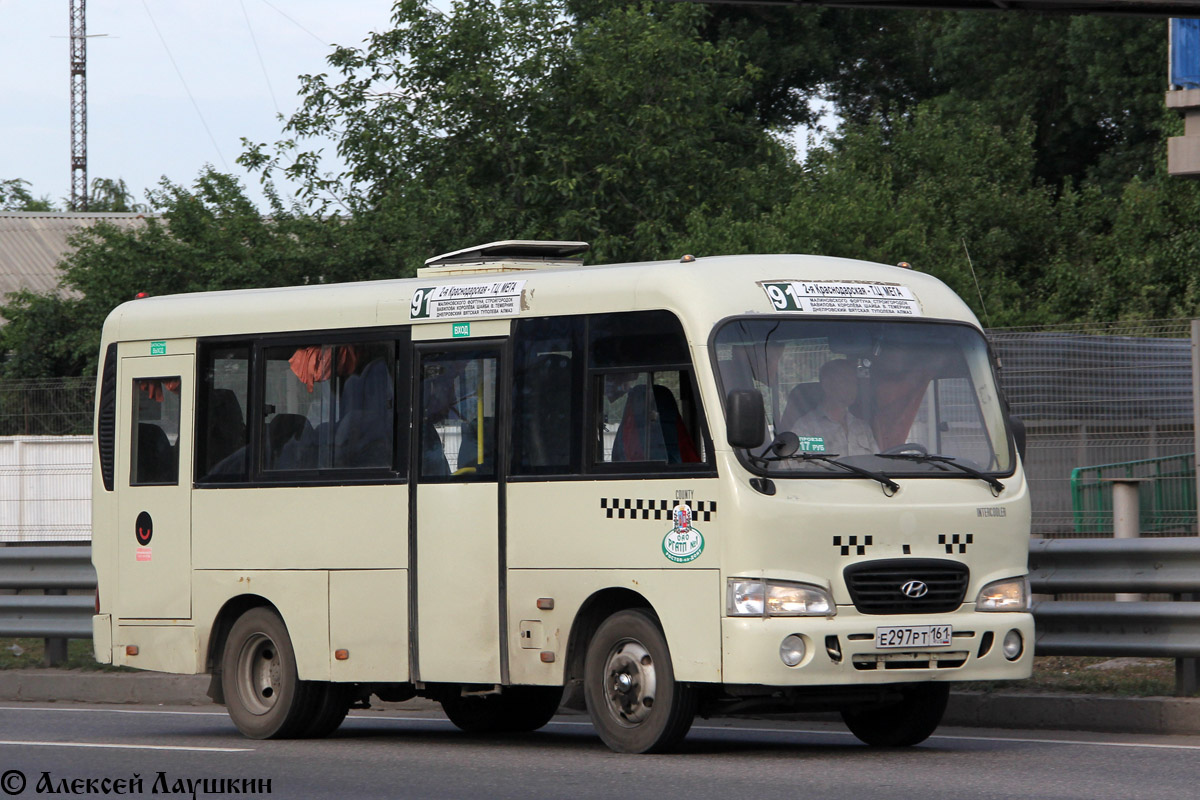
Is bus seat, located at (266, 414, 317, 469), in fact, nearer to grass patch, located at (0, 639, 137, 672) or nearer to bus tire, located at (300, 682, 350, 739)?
bus tire, located at (300, 682, 350, 739)

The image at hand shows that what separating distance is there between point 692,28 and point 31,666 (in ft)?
69.2

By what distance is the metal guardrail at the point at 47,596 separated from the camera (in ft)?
47.6

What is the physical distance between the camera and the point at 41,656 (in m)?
15.7

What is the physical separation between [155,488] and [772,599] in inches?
196

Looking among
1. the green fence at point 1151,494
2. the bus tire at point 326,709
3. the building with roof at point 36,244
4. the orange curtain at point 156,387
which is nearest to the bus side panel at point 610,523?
the bus tire at point 326,709

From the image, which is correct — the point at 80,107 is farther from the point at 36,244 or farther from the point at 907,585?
the point at 907,585

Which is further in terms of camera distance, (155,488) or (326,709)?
(155,488)

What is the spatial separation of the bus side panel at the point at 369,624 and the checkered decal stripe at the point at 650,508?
165 centimetres

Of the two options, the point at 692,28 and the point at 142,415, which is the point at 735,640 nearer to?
the point at 142,415

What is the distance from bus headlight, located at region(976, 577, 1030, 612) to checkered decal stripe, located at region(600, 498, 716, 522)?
60.7 inches

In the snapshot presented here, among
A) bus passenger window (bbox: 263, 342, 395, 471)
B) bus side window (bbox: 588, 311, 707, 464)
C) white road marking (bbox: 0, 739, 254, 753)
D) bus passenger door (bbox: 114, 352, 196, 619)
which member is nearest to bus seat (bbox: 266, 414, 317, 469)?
bus passenger window (bbox: 263, 342, 395, 471)

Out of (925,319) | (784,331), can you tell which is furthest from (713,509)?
(925,319)

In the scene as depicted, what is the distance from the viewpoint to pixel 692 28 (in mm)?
33281

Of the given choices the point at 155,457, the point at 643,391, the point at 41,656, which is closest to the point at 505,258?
the point at 643,391
